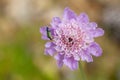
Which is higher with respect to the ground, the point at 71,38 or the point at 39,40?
the point at 39,40

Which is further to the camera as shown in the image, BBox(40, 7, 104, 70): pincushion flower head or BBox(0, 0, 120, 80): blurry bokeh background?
BBox(0, 0, 120, 80): blurry bokeh background

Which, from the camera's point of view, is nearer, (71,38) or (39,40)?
(71,38)

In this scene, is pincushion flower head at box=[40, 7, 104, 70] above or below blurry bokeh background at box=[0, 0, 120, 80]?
below

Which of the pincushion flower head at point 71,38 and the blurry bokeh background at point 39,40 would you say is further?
the blurry bokeh background at point 39,40

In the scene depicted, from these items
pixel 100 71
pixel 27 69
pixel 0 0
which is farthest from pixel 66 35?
pixel 0 0
